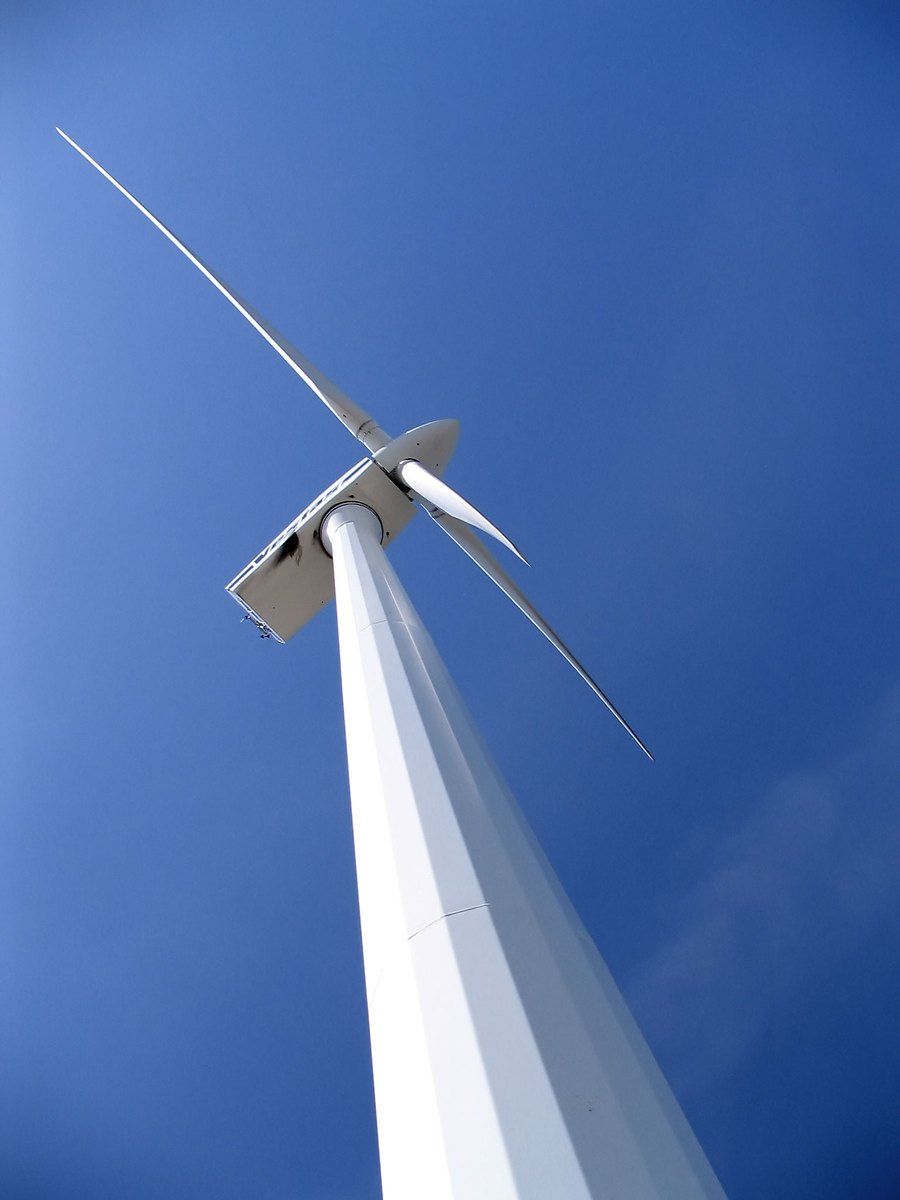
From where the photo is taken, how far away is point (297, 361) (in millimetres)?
14508

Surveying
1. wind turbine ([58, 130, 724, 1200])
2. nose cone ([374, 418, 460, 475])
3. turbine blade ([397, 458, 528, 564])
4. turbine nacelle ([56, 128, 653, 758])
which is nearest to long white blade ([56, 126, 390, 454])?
turbine nacelle ([56, 128, 653, 758])

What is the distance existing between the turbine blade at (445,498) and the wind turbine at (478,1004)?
3828 millimetres

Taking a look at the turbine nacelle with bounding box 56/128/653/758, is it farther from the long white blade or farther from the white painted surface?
the white painted surface

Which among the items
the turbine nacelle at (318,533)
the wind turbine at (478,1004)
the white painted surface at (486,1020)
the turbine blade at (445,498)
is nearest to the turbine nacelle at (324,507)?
the turbine nacelle at (318,533)

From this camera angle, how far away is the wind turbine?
313cm

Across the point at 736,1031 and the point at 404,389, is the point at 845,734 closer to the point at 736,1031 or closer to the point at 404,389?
the point at 736,1031

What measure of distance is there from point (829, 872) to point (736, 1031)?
18.2ft

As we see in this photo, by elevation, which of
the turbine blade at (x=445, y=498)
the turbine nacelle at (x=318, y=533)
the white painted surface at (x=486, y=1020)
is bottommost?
the white painted surface at (x=486, y=1020)

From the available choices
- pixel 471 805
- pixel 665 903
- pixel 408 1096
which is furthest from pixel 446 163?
pixel 408 1096

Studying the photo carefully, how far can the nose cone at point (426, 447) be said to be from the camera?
47.4 ft

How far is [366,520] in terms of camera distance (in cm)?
1386

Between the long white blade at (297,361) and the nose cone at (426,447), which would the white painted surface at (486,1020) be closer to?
the nose cone at (426,447)

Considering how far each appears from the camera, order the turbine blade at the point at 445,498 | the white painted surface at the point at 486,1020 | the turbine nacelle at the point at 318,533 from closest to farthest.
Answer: the white painted surface at the point at 486,1020, the turbine blade at the point at 445,498, the turbine nacelle at the point at 318,533

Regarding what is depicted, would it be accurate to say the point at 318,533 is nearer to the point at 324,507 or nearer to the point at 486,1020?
the point at 324,507
